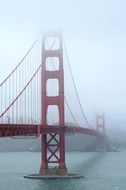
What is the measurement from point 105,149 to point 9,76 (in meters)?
89.6

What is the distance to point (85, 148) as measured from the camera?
444ft

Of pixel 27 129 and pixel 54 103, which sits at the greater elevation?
pixel 54 103

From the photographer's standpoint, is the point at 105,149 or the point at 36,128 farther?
the point at 105,149

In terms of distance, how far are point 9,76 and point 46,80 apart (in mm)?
9703

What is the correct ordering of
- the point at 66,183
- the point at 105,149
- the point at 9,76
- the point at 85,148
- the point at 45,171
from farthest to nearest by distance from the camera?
the point at 85,148 → the point at 105,149 → the point at 45,171 → the point at 66,183 → the point at 9,76

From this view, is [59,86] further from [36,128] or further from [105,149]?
[105,149]

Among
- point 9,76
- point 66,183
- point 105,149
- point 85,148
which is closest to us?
point 9,76

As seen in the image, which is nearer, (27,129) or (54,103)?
(27,129)

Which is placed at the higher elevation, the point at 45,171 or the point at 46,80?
the point at 46,80

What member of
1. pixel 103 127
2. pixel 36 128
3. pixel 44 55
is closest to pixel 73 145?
pixel 103 127

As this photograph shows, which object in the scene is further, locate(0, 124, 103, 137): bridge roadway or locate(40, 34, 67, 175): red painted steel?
locate(40, 34, 67, 175): red painted steel

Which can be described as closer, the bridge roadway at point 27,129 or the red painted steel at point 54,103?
the bridge roadway at point 27,129

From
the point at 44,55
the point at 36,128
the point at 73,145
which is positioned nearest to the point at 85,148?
the point at 73,145

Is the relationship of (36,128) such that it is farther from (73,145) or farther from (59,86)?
(73,145)
